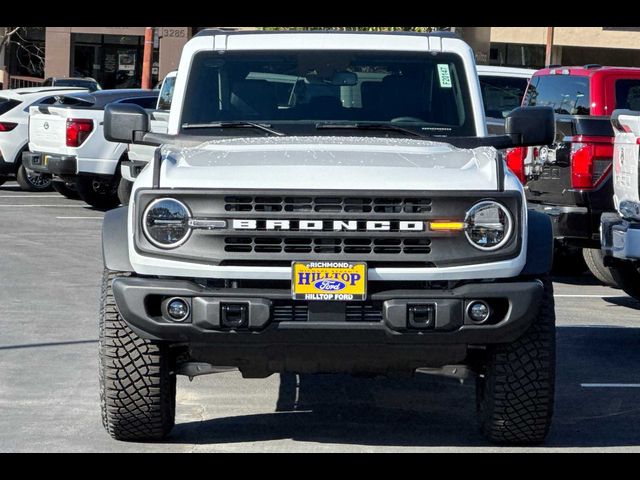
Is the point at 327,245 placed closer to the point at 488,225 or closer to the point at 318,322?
the point at 318,322

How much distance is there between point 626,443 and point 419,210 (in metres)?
1.73

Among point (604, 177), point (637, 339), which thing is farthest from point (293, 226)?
point (604, 177)

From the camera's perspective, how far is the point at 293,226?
6.03 m

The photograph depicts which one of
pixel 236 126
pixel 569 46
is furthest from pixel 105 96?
pixel 569 46

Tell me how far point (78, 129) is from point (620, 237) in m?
11.2

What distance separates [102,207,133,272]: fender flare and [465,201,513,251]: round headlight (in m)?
1.53

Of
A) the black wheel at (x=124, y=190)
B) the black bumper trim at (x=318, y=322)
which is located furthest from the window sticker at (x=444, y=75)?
the black wheel at (x=124, y=190)

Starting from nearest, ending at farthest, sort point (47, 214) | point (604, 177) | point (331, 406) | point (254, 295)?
1. point (254, 295)
2. point (331, 406)
3. point (604, 177)
4. point (47, 214)

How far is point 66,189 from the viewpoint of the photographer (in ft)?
68.1

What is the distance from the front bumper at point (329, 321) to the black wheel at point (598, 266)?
6.25 metres

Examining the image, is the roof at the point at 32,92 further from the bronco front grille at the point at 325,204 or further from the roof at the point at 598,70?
the bronco front grille at the point at 325,204

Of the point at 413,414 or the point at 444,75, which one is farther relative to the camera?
the point at 444,75

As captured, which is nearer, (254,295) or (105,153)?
(254,295)

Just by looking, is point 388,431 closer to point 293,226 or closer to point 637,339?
point 293,226
